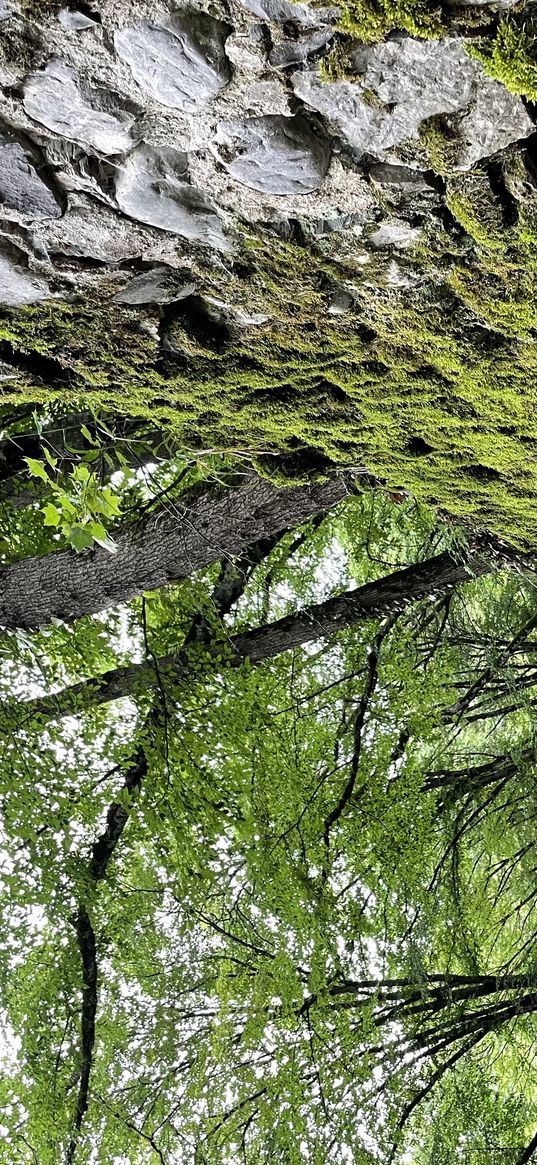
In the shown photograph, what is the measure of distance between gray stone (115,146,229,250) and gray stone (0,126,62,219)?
98mm

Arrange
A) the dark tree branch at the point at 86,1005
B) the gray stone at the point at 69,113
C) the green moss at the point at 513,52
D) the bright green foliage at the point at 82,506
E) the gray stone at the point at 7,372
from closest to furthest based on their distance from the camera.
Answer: the green moss at the point at 513,52
the gray stone at the point at 69,113
the gray stone at the point at 7,372
the bright green foliage at the point at 82,506
the dark tree branch at the point at 86,1005

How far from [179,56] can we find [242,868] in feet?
18.2

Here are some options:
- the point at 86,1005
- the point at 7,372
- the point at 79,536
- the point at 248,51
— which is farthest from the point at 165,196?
the point at 86,1005

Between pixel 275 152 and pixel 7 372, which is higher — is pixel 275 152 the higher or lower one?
the higher one

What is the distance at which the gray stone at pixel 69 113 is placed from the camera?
0.92 m

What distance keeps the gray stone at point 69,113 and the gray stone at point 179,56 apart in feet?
0.24

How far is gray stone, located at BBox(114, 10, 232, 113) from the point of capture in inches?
32.6

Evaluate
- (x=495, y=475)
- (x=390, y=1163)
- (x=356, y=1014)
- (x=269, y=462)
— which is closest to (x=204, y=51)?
(x=495, y=475)

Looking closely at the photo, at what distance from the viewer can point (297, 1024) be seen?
5.14m

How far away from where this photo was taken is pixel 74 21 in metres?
0.87

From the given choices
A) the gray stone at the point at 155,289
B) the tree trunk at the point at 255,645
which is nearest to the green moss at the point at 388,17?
the gray stone at the point at 155,289

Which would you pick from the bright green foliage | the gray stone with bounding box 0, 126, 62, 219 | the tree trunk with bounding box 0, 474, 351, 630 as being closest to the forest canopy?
the tree trunk with bounding box 0, 474, 351, 630

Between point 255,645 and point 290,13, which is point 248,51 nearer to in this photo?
point 290,13

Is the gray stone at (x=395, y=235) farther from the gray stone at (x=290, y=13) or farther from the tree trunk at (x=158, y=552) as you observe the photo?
the tree trunk at (x=158, y=552)
